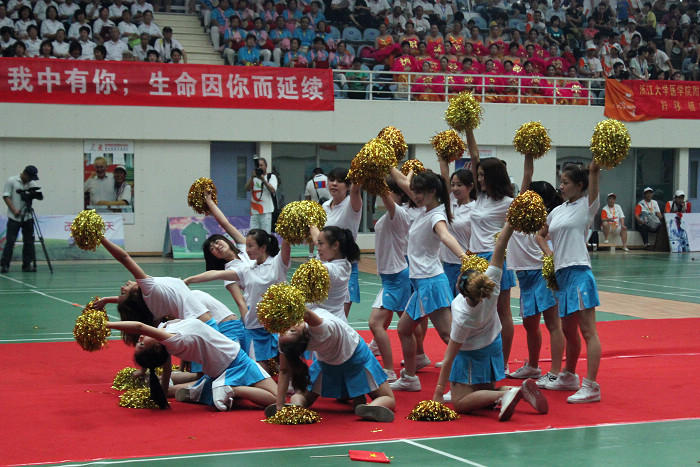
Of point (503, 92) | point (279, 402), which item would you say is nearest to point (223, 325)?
point (279, 402)

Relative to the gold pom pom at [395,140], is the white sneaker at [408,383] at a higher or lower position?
lower

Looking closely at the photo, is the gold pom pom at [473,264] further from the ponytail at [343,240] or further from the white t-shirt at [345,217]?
the white t-shirt at [345,217]

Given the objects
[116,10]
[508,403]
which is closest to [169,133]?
[116,10]

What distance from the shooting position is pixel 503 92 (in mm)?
22094

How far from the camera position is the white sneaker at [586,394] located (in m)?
6.29

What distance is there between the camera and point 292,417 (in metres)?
5.56

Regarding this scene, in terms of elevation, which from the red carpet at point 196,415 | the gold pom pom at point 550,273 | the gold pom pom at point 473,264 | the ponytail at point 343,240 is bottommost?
the red carpet at point 196,415

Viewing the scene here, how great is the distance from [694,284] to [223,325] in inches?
419

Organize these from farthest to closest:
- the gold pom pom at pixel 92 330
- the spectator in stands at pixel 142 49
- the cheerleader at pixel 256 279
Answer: the spectator in stands at pixel 142 49 → the cheerleader at pixel 256 279 → the gold pom pom at pixel 92 330

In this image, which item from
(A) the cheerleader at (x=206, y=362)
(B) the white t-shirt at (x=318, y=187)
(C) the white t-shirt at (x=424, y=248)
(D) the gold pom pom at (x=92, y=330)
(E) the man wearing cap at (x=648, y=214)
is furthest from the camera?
(E) the man wearing cap at (x=648, y=214)

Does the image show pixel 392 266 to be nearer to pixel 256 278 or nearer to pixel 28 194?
pixel 256 278

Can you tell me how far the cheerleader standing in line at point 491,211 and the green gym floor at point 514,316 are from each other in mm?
1502

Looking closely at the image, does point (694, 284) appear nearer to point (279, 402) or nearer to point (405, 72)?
point (405, 72)

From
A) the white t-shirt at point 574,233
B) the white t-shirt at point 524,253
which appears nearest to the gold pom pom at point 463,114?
the white t-shirt at point 524,253
